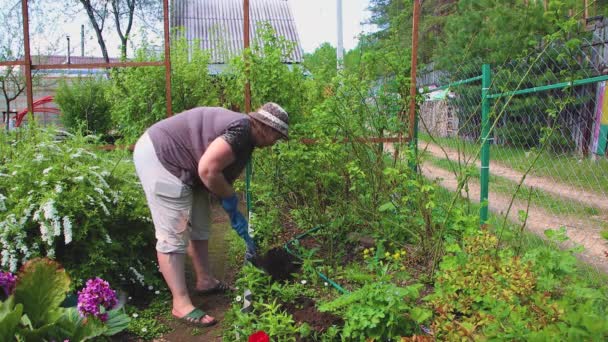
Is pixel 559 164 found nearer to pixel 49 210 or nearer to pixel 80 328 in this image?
pixel 80 328

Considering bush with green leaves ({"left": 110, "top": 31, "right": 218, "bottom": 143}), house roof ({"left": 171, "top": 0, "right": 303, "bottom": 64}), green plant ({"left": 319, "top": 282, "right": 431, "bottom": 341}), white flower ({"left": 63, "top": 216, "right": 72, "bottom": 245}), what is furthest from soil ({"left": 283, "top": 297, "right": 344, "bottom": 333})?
house roof ({"left": 171, "top": 0, "right": 303, "bottom": 64})

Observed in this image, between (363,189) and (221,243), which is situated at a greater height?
(363,189)

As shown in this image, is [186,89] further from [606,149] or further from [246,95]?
[606,149]

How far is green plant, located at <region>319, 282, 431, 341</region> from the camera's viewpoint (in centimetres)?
206

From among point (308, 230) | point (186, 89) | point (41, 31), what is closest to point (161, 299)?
point (308, 230)

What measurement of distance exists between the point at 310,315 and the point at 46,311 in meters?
1.33

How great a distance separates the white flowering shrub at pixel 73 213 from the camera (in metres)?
2.81

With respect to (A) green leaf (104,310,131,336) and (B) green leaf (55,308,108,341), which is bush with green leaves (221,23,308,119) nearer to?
(A) green leaf (104,310,131,336)

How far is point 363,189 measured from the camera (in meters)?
3.72

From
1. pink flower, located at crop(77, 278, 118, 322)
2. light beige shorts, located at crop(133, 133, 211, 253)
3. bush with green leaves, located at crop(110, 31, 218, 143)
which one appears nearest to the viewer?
pink flower, located at crop(77, 278, 118, 322)

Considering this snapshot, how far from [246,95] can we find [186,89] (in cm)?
158

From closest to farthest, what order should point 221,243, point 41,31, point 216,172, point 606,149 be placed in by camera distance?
point 216,172 → point 606,149 → point 221,243 → point 41,31

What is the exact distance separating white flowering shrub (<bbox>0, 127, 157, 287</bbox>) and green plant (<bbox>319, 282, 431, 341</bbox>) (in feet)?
5.48

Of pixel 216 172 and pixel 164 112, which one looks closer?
pixel 216 172
